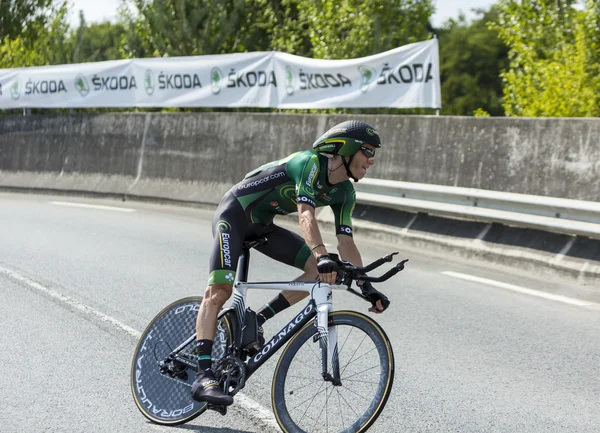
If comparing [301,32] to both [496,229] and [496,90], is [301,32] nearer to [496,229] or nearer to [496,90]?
[496,229]

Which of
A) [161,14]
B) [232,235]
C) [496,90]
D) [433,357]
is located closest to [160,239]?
[433,357]

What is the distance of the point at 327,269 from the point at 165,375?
1.50 meters

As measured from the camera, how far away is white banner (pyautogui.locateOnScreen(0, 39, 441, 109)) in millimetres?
13594

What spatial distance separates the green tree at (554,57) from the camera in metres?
14.9

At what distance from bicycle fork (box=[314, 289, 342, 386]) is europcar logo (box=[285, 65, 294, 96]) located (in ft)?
36.3

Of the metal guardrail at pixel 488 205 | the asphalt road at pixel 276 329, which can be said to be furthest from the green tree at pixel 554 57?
the asphalt road at pixel 276 329

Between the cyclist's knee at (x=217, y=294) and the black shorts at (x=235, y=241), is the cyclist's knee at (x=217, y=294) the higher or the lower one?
the lower one

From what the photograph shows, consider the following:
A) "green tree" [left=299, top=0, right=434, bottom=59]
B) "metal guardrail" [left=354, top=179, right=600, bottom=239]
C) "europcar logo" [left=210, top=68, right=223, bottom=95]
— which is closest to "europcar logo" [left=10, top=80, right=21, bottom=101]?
"europcar logo" [left=210, top=68, right=223, bottom=95]

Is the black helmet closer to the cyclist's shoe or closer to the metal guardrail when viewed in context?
the cyclist's shoe

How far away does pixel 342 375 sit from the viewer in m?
4.86

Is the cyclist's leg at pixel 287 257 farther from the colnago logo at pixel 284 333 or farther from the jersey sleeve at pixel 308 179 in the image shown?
the jersey sleeve at pixel 308 179

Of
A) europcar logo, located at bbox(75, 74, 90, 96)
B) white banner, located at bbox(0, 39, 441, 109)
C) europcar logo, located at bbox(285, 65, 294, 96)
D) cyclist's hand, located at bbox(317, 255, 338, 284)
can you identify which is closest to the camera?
cyclist's hand, located at bbox(317, 255, 338, 284)

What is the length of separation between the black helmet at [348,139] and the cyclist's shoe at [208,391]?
1376 mm

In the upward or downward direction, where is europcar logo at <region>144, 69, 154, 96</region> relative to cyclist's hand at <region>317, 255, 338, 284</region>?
upward
